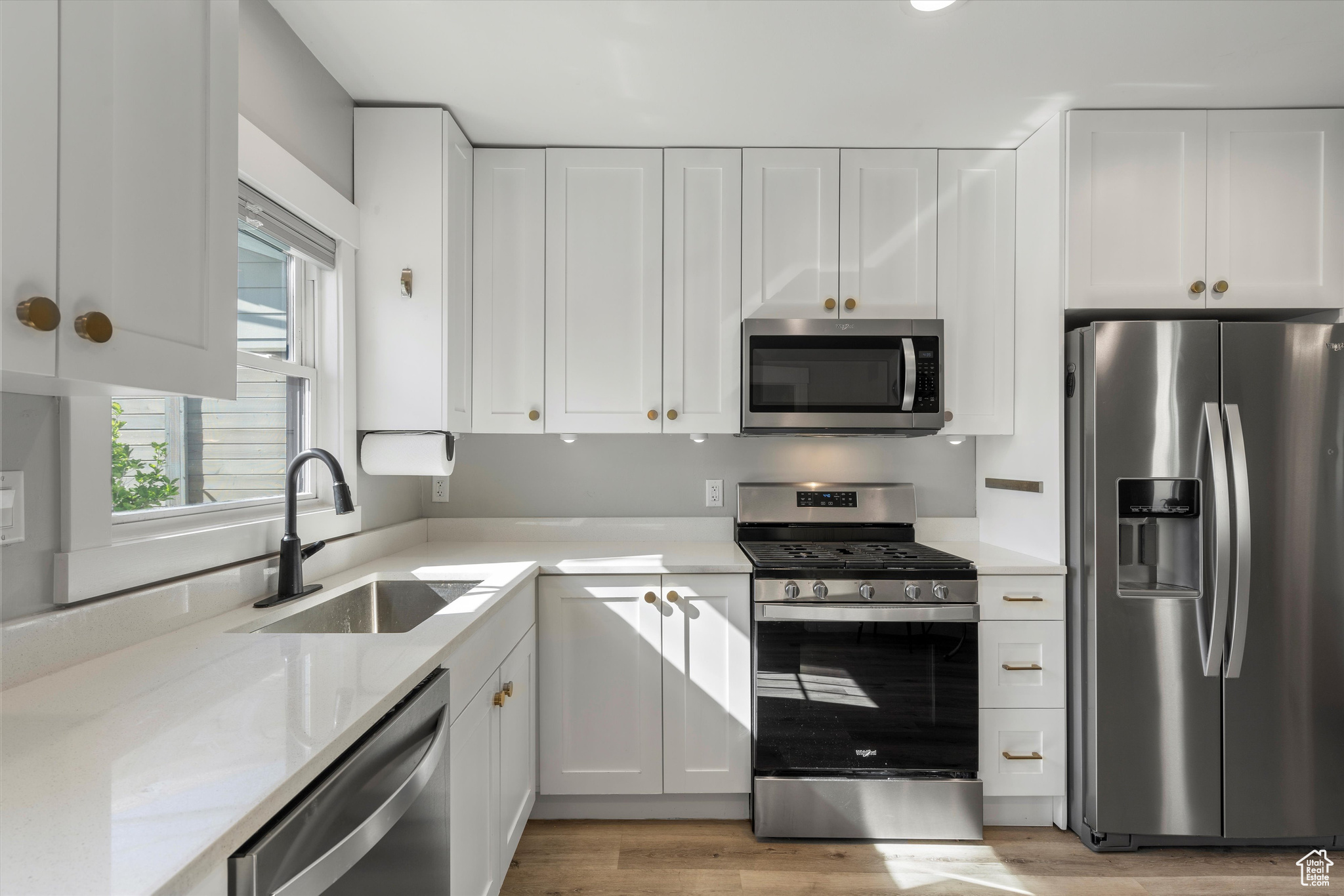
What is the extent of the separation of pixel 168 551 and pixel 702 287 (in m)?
1.77

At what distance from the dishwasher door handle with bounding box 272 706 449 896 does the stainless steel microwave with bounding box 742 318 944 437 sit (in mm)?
1545

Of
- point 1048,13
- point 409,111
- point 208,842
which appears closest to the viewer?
point 208,842

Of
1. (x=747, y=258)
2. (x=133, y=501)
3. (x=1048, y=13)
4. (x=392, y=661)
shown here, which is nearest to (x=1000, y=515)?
(x=747, y=258)

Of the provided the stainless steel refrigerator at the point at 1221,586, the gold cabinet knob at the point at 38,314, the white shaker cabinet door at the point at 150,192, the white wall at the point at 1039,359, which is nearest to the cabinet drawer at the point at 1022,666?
the stainless steel refrigerator at the point at 1221,586

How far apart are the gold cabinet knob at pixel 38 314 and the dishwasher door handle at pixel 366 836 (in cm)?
68

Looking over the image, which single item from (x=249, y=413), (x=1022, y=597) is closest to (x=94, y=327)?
(x=249, y=413)

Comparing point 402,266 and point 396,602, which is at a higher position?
point 402,266

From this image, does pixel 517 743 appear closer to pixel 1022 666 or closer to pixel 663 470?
pixel 663 470

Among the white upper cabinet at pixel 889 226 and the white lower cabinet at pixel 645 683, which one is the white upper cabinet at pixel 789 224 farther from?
the white lower cabinet at pixel 645 683

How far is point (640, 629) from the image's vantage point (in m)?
2.19

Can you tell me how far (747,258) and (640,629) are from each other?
54.1 inches

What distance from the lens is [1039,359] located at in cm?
231

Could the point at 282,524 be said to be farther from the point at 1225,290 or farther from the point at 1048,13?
the point at 1225,290

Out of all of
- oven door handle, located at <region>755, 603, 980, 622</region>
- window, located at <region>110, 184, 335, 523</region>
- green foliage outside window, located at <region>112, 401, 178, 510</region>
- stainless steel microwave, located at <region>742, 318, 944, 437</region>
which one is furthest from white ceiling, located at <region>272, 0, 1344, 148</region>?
oven door handle, located at <region>755, 603, 980, 622</region>
